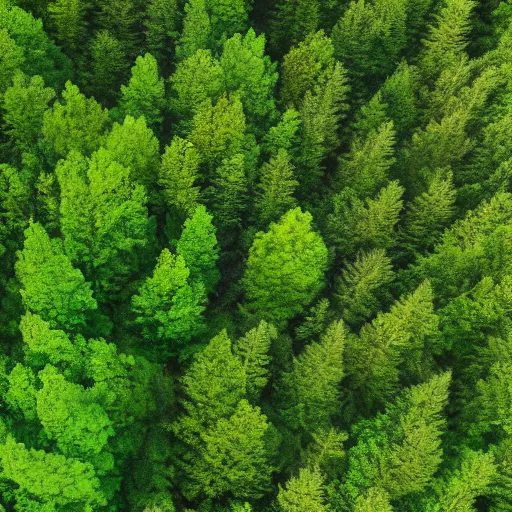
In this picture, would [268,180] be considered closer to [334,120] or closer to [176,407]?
[334,120]

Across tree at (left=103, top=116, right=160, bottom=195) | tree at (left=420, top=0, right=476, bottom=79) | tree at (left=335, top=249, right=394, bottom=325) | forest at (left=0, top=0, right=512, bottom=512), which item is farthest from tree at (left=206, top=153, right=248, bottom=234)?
tree at (left=420, top=0, right=476, bottom=79)

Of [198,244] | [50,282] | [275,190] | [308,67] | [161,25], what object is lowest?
[50,282]

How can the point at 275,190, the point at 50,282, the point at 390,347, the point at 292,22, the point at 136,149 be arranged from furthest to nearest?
the point at 292,22
the point at 275,190
the point at 136,149
the point at 390,347
the point at 50,282

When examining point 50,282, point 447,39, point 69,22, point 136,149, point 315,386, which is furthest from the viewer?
point 447,39

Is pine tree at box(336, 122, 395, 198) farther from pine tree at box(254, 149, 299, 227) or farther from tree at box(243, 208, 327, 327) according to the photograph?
tree at box(243, 208, 327, 327)

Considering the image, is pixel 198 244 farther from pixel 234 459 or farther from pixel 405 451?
pixel 405 451

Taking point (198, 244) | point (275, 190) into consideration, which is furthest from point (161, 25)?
point (198, 244)
